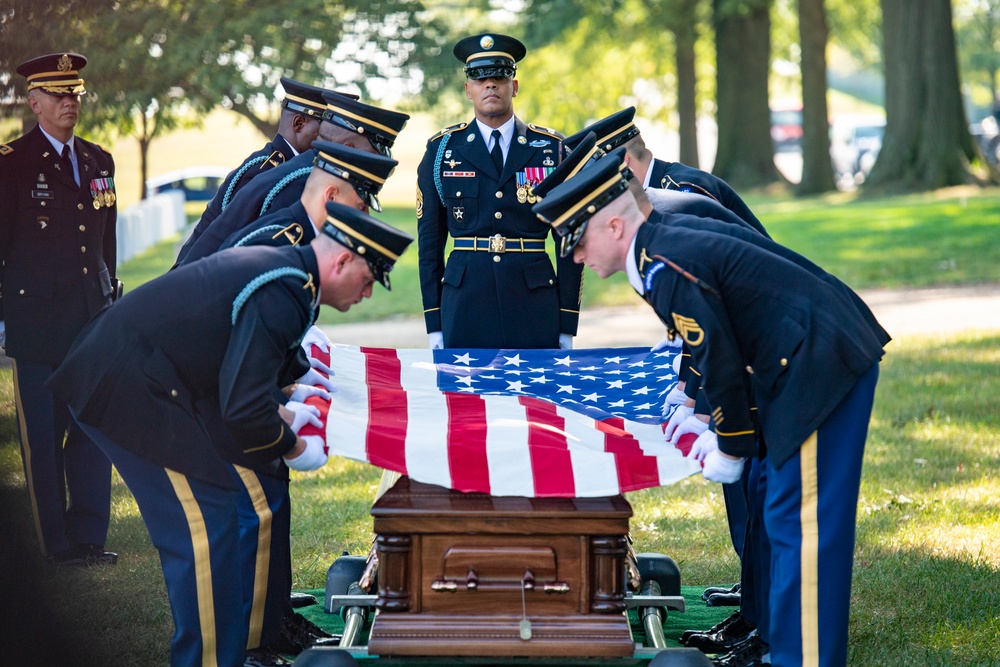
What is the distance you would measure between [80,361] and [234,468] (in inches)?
25.8

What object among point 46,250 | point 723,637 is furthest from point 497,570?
point 46,250

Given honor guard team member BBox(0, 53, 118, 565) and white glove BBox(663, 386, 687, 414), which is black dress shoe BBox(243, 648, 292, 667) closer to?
honor guard team member BBox(0, 53, 118, 565)

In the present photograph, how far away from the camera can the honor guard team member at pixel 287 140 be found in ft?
15.0

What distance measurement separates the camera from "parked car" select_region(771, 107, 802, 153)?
47.0 m

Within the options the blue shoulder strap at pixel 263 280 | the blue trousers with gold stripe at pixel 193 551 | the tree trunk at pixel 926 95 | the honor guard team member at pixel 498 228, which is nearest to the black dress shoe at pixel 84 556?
the blue trousers with gold stripe at pixel 193 551

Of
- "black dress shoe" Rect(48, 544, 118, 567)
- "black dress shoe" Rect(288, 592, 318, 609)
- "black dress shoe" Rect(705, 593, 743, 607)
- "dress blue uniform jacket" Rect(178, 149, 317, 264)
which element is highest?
"dress blue uniform jacket" Rect(178, 149, 317, 264)

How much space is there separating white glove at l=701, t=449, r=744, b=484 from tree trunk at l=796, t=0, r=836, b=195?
2111 cm

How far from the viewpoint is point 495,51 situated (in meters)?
5.27

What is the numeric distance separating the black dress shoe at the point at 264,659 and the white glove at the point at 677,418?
4.76ft

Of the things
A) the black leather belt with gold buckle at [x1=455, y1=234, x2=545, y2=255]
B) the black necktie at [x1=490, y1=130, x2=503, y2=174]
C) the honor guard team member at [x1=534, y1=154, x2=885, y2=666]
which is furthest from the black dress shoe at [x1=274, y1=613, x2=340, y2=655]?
the black necktie at [x1=490, y1=130, x2=503, y2=174]

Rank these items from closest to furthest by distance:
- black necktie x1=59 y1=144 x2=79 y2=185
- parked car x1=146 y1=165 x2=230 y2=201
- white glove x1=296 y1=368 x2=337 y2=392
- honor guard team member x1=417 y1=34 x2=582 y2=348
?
white glove x1=296 y1=368 x2=337 y2=392, black necktie x1=59 y1=144 x2=79 y2=185, honor guard team member x1=417 y1=34 x2=582 y2=348, parked car x1=146 y1=165 x2=230 y2=201

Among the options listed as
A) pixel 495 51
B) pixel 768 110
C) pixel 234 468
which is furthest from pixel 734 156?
pixel 234 468

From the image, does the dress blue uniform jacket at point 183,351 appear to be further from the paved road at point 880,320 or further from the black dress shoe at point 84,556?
the paved road at point 880,320

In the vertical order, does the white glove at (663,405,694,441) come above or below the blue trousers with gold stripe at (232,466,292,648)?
above
